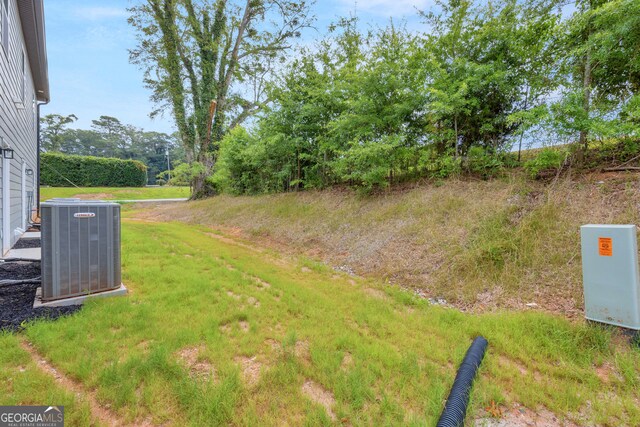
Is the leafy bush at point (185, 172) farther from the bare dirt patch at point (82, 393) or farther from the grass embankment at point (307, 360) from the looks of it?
the bare dirt patch at point (82, 393)

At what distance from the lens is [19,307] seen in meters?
2.74

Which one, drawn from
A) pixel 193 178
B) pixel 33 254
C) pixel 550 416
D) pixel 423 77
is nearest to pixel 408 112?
pixel 423 77

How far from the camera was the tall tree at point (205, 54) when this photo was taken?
48.0 ft

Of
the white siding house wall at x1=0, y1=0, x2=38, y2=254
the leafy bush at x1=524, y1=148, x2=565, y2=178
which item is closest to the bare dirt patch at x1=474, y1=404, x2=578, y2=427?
the leafy bush at x1=524, y1=148, x2=565, y2=178

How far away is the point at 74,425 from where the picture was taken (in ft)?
4.80

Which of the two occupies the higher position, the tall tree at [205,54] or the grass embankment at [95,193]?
the tall tree at [205,54]

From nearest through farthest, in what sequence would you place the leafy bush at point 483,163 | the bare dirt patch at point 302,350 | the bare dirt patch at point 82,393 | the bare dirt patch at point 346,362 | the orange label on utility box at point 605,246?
the bare dirt patch at point 82,393, the bare dirt patch at point 346,362, the bare dirt patch at point 302,350, the orange label on utility box at point 605,246, the leafy bush at point 483,163

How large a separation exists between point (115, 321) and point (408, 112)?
6478 millimetres

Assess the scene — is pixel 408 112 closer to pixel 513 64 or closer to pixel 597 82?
pixel 513 64

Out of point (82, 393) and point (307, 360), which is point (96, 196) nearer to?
point (82, 393)

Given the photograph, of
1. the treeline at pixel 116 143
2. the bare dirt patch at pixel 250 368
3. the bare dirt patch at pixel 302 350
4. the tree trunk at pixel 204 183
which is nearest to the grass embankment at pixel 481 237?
the bare dirt patch at pixel 302 350

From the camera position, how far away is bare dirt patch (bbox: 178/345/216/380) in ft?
6.16

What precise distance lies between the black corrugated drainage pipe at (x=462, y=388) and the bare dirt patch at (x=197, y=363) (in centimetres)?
147

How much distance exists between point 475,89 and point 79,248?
6839 mm
